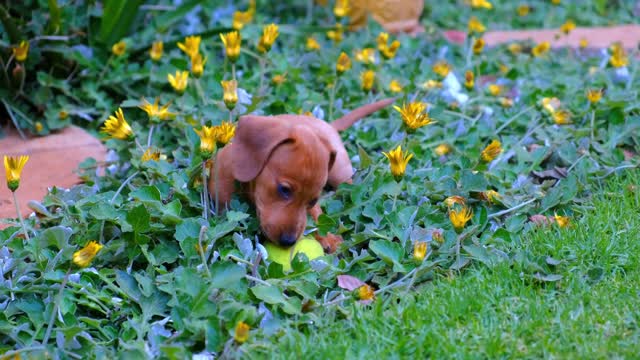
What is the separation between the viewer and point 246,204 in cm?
333

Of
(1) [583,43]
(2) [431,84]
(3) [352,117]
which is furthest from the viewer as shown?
(1) [583,43]

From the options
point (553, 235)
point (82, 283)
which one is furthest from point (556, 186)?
point (82, 283)

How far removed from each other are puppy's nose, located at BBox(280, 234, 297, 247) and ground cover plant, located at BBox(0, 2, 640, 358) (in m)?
0.09

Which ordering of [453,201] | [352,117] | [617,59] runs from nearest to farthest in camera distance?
[453,201]
[352,117]
[617,59]

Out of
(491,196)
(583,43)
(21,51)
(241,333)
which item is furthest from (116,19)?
(583,43)

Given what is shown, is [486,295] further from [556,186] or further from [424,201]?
[556,186]

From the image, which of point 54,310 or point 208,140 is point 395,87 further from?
point 54,310

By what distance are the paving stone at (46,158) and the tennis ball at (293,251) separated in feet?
3.69

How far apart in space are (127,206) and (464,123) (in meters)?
1.82

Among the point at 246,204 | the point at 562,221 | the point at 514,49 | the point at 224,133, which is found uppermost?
the point at 224,133

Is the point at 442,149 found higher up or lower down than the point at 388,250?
lower down

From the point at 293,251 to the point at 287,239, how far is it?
0.12m

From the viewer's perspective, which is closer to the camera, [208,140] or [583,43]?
[208,140]

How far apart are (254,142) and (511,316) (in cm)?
103
